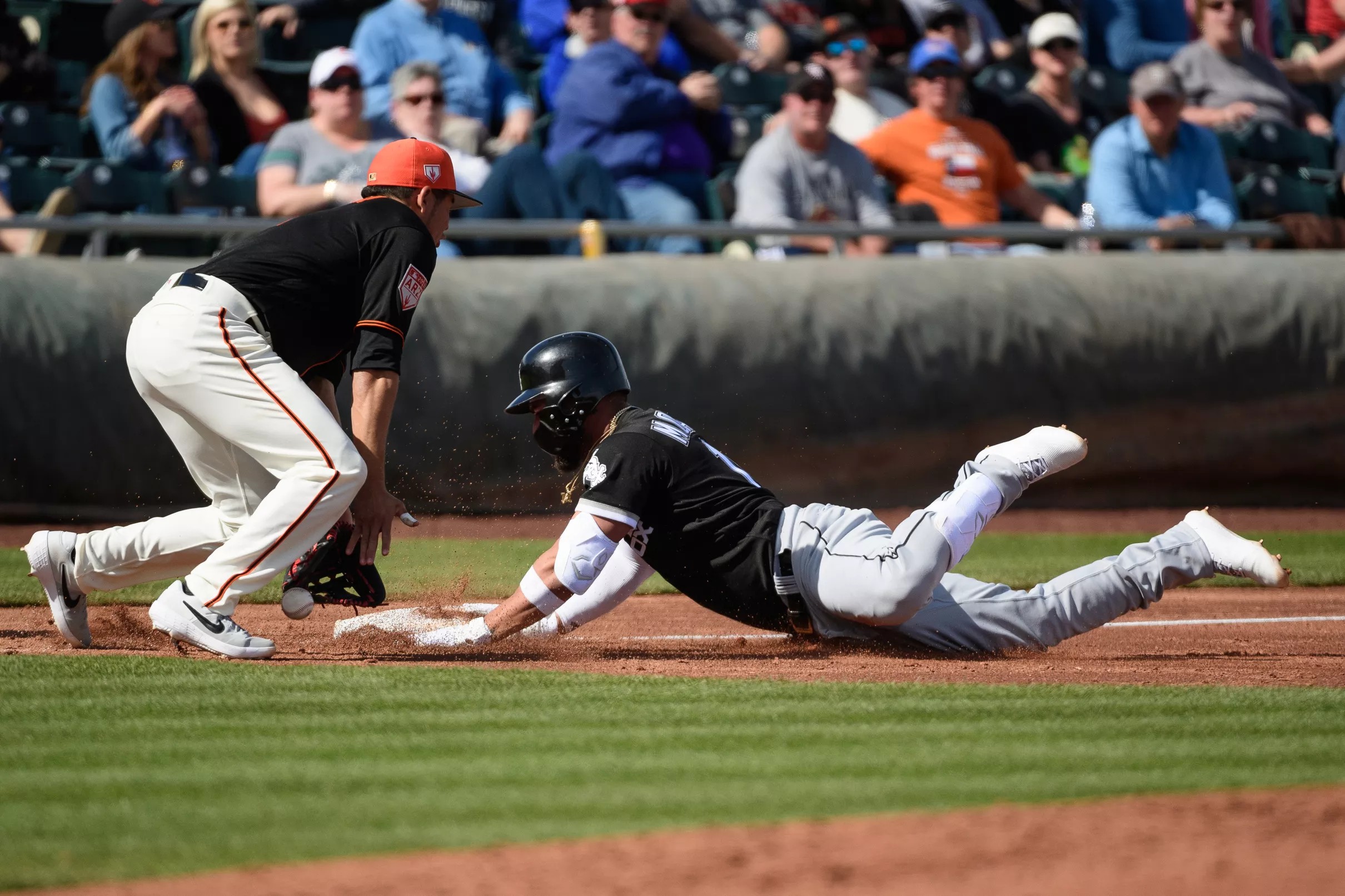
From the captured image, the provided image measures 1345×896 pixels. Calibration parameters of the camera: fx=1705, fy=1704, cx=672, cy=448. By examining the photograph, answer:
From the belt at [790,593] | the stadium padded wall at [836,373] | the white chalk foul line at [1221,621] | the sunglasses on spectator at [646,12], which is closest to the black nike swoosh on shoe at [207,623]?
the belt at [790,593]

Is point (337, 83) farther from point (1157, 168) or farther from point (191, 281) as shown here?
point (1157, 168)

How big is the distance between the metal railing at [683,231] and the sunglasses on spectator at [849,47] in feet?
5.77

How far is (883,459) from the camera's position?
11172mm

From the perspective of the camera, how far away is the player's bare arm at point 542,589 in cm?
561

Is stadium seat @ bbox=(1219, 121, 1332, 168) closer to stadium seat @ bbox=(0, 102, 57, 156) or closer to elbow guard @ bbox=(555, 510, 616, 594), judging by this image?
stadium seat @ bbox=(0, 102, 57, 156)

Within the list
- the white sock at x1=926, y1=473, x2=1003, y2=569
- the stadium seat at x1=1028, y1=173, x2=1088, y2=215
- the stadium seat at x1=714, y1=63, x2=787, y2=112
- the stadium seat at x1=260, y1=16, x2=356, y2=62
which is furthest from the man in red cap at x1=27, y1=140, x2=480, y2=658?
the stadium seat at x1=1028, y1=173, x2=1088, y2=215

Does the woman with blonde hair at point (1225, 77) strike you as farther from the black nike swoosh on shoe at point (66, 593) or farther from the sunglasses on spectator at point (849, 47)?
the black nike swoosh on shoe at point (66, 593)

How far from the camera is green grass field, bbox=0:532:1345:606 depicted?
27.3 feet

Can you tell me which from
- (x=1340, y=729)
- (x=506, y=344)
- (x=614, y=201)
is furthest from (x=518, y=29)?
(x=1340, y=729)

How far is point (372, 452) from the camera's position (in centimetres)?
567

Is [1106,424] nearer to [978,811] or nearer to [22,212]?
[22,212]

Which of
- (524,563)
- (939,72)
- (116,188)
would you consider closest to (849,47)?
(939,72)

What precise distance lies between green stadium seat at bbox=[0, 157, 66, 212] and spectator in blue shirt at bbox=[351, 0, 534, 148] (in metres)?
2.13

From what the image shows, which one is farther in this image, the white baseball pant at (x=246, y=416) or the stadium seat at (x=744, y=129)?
the stadium seat at (x=744, y=129)
